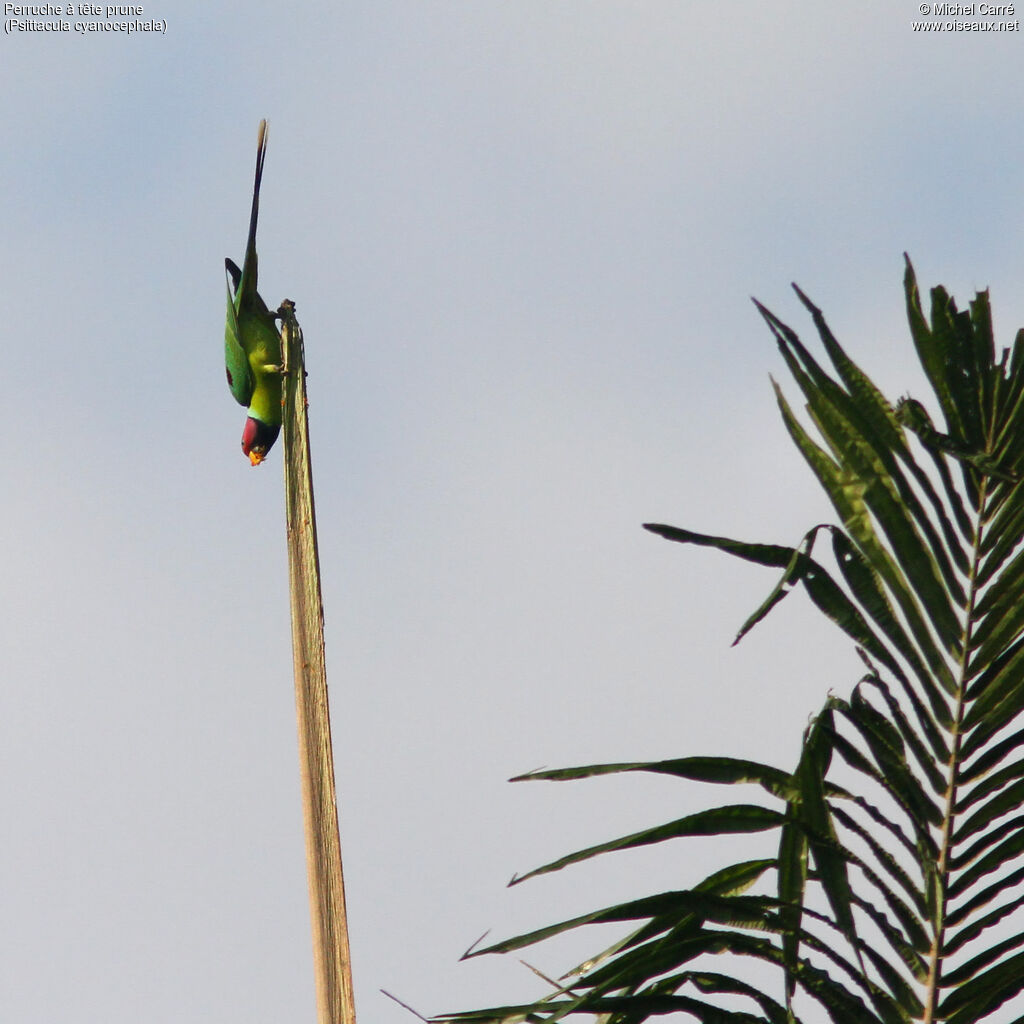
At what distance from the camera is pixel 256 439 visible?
685cm

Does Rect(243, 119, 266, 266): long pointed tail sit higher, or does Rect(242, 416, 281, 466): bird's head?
Rect(243, 119, 266, 266): long pointed tail

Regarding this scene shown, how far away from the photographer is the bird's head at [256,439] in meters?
6.80

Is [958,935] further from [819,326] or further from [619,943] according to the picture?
[819,326]

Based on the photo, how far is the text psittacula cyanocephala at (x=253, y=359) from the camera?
21.7 ft

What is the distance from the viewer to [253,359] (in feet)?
22.1

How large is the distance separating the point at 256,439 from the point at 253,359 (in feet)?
1.35

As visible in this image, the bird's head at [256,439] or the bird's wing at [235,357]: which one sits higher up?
the bird's wing at [235,357]

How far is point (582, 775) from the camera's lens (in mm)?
2695

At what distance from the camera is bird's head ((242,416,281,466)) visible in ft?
22.3

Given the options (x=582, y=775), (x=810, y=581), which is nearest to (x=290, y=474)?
(x=582, y=775)

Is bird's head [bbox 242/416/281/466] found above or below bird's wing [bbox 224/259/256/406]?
below

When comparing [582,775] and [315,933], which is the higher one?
[582,775]

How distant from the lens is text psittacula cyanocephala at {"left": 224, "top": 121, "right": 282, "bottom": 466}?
6609 mm

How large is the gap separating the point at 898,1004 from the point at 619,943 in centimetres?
56
